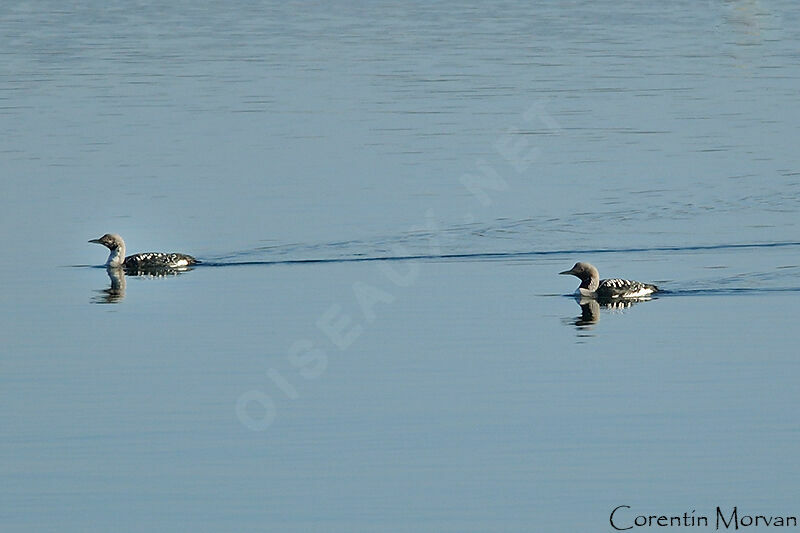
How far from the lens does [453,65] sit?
44.3 meters

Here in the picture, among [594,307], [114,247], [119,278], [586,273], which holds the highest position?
[114,247]

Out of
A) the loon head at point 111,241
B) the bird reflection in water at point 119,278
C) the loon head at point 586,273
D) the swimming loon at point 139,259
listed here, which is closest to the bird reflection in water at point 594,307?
the loon head at point 586,273

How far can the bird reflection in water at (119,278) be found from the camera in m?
20.6

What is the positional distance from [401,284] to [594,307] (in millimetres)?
2294

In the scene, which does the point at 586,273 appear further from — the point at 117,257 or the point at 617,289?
the point at 117,257

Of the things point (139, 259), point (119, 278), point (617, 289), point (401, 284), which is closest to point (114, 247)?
point (139, 259)

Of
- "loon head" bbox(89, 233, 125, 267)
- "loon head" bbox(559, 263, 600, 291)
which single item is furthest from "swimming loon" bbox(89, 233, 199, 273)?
"loon head" bbox(559, 263, 600, 291)

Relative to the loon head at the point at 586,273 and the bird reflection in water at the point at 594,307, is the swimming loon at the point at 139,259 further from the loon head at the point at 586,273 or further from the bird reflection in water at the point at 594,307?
the bird reflection in water at the point at 594,307

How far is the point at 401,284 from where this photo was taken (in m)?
20.8

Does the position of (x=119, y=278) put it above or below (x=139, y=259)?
below

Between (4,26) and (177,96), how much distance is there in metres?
23.4

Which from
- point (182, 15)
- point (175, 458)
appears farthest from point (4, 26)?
point (175, 458)

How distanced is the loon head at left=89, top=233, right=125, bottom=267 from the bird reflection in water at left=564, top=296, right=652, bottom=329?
587 centimetres

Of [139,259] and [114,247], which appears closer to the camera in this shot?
[139,259]
